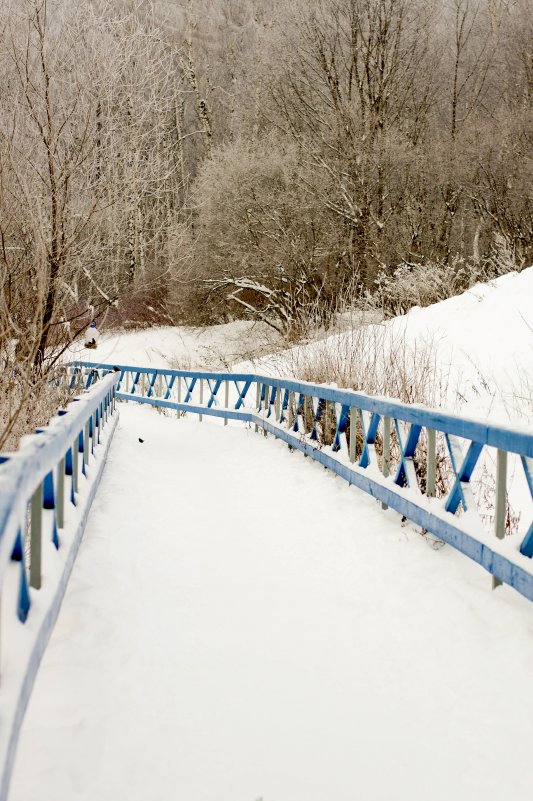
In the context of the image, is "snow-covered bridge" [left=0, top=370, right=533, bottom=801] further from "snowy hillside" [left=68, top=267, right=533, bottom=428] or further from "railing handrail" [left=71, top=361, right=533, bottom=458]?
"snowy hillside" [left=68, top=267, right=533, bottom=428]

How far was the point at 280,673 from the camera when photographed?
11.7 feet

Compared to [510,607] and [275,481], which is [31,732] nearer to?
[510,607]

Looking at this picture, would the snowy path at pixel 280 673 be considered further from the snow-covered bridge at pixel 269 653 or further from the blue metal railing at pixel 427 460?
the blue metal railing at pixel 427 460

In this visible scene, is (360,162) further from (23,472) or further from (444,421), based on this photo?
(23,472)

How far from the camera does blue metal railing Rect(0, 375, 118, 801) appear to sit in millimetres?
2232

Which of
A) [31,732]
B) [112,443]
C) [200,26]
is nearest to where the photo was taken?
[31,732]

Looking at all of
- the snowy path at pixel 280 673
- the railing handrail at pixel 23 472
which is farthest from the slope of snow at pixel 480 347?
the railing handrail at pixel 23 472

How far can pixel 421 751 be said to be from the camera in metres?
2.87

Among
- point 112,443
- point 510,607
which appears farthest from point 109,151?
point 510,607

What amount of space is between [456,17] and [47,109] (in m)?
27.6

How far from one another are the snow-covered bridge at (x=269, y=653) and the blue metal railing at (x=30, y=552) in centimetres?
2

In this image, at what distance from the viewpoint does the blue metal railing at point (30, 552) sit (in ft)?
7.32

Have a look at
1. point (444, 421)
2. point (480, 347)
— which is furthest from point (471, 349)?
point (444, 421)

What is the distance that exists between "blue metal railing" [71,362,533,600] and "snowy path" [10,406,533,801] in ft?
0.86
